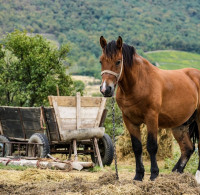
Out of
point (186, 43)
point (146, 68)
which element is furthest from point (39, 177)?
point (186, 43)

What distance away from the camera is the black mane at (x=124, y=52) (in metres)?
5.48

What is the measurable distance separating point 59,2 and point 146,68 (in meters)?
111

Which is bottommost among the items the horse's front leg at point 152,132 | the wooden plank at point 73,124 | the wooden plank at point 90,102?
the wooden plank at point 73,124

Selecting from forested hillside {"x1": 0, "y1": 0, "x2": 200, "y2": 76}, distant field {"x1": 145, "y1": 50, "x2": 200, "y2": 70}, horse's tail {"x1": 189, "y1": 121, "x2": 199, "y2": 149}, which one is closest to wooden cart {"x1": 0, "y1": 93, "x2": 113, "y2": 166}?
horse's tail {"x1": 189, "y1": 121, "x2": 199, "y2": 149}

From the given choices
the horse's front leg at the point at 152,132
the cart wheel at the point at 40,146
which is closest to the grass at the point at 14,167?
the cart wheel at the point at 40,146

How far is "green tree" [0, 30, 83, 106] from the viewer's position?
15.6 m

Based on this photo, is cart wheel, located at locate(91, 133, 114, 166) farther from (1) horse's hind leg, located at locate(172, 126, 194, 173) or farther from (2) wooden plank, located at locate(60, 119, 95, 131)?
(1) horse's hind leg, located at locate(172, 126, 194, 173)

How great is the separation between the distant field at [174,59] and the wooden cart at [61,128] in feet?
242

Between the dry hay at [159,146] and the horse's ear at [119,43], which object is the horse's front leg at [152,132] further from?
the dry hay at [159,146]

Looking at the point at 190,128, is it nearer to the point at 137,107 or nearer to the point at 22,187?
the point at 137,107

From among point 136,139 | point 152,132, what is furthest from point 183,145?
point 152,132

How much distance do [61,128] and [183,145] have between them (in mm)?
3178

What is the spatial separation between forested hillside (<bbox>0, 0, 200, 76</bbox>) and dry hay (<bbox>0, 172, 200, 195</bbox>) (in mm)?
76392

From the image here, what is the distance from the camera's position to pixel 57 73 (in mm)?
16688
